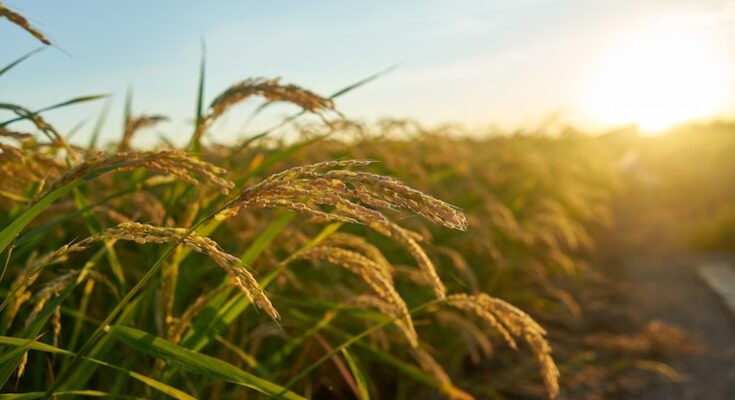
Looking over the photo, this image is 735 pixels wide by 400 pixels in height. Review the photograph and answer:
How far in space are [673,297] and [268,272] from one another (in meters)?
5.14

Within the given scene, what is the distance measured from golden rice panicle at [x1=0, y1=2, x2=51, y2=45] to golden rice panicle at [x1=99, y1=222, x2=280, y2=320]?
0.40m

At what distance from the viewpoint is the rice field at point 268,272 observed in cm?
127

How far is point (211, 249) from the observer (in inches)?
40.1

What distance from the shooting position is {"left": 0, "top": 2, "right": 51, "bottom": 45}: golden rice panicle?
4.30ft

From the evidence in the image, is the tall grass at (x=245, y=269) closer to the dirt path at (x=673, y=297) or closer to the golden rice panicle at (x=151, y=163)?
the golden rice panicle at (x=151, y=163)

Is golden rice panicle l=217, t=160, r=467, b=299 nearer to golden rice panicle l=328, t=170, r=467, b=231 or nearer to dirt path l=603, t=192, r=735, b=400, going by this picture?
golden rice panicle l=328, t=170, r=467, b=231

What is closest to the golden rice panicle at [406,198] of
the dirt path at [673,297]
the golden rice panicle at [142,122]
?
the golden rice panicle at [142,122]

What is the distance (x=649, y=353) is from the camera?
4875mm

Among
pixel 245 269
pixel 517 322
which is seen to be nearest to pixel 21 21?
pixel 245 269

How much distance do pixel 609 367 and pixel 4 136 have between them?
374cm

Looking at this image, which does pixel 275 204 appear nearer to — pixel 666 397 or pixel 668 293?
pixel 666 397

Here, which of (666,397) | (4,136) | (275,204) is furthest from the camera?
(666,397)

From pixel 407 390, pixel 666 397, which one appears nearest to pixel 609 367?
pixel 666 397

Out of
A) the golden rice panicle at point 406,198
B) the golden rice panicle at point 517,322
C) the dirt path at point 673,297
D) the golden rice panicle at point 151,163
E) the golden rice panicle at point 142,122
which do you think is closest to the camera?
the golden rice panicle at point 406,198
